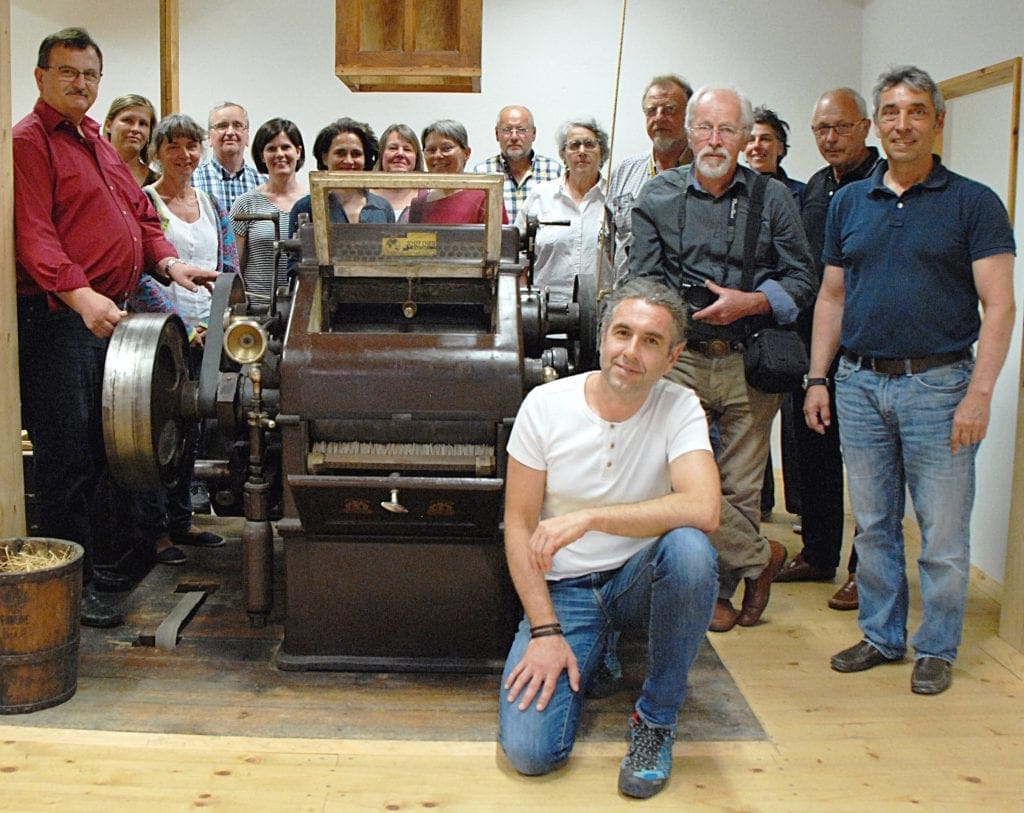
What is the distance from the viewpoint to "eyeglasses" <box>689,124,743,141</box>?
3299 mm

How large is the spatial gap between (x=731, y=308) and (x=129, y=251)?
1.99 metres

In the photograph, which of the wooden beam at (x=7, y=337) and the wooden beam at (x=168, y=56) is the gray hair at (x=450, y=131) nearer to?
the wooden beam at (x=7, y=337)

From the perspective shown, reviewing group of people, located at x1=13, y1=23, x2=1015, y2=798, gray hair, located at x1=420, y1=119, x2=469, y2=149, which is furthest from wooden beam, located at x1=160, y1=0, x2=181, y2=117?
gray hair, located at x1=420, y1=119, x2=469, y2=149

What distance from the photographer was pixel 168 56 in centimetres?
608

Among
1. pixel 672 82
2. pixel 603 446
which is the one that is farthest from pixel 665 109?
pixel 603 446

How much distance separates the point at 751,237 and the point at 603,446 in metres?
1.07

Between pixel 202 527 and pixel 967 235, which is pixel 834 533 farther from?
pixel 202 527

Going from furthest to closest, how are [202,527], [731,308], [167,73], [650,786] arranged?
[167,73], [202,527], [731,308], [650,786]

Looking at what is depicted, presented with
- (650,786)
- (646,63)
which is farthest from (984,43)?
(650,786)

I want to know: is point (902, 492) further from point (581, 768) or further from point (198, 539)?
point (198, 539)

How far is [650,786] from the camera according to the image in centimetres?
247

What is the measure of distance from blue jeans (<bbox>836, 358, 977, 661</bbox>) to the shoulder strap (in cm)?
39

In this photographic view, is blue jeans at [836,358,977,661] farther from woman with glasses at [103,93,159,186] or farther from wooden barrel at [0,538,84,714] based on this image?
woman with glasses at [103,93,159,186]

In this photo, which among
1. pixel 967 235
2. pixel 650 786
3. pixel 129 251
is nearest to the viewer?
pixel 650 786
